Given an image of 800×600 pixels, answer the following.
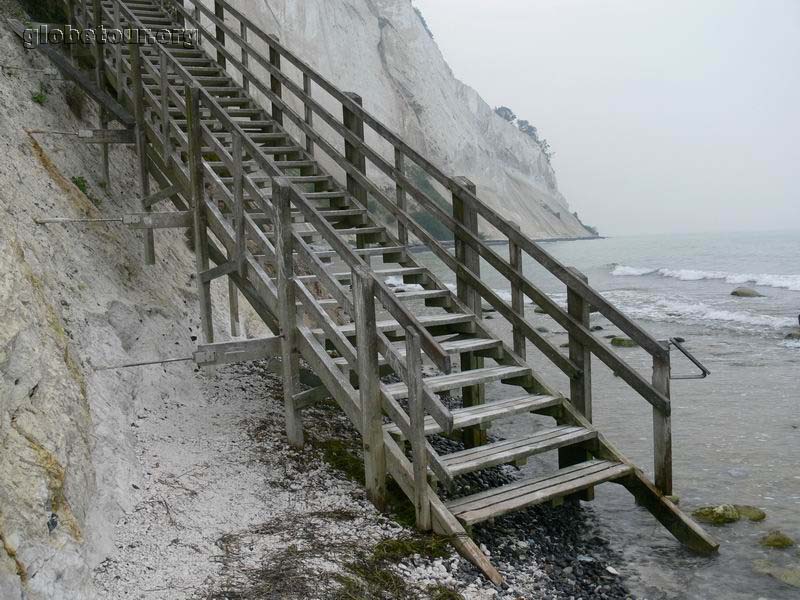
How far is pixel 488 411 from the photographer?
5.50 m

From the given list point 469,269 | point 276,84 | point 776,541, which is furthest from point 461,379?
point 276,84

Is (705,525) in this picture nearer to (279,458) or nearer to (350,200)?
(279,458)

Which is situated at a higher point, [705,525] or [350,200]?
[350,200]

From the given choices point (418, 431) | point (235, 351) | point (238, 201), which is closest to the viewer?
point (418, 431)

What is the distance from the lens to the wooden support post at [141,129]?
8.37 metres

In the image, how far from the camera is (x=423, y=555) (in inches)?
177

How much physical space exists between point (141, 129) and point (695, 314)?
1701 centimetres

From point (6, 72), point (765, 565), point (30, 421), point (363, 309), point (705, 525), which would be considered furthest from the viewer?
point (6, 72)

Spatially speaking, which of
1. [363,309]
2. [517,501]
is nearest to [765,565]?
[517,501]

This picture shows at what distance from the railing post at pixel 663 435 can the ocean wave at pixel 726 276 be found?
2509cm

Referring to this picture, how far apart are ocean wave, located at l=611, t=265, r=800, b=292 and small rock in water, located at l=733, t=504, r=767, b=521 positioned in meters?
24.1

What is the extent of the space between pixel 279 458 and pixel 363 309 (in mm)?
1784

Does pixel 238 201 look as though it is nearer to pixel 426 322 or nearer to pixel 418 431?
pixel 426 322

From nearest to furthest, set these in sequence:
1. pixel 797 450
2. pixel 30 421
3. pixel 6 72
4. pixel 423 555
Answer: pixel 30 421, pixel 423 555, pixel 797 450, pixel 6 72
